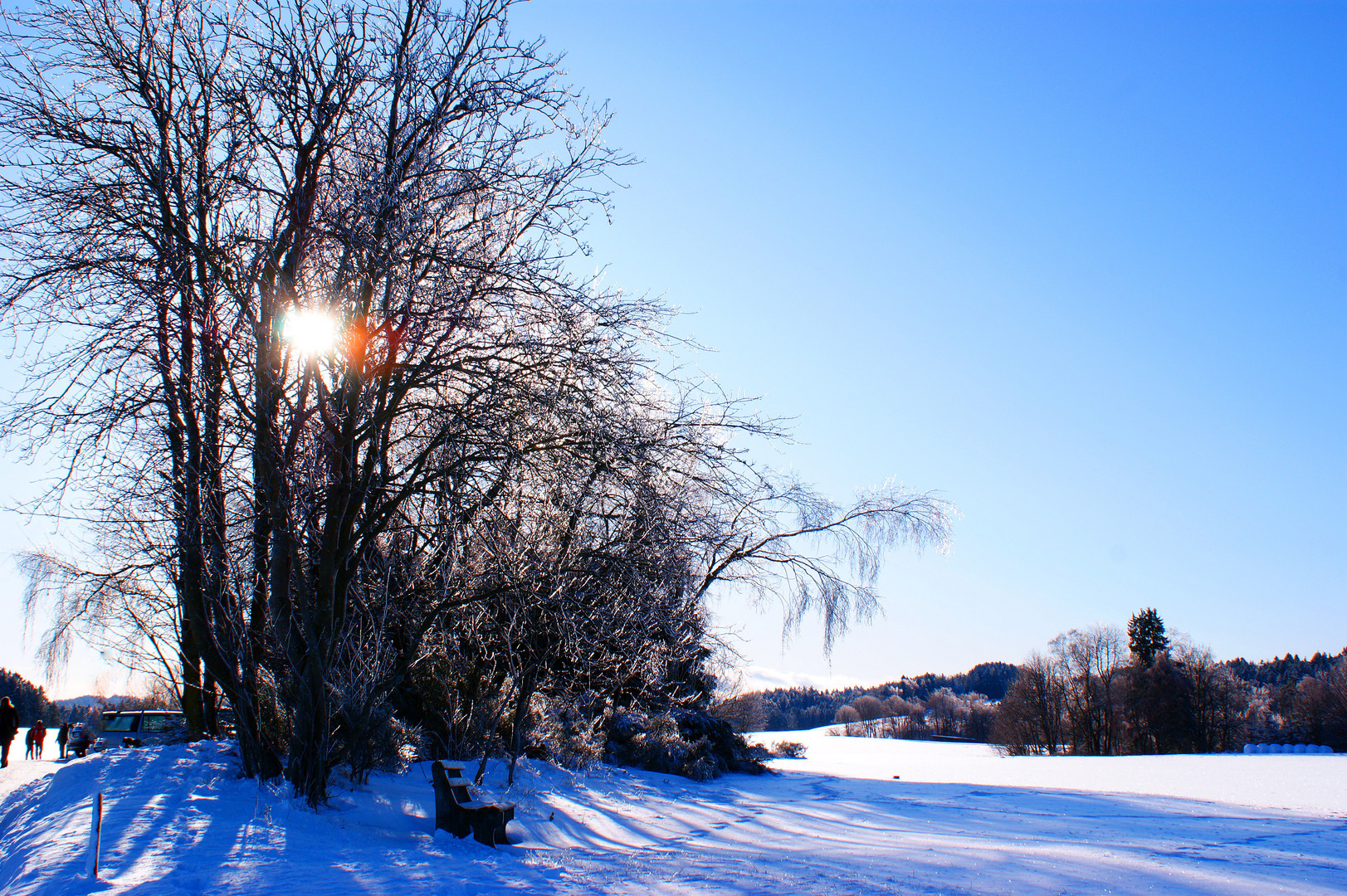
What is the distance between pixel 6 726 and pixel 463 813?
16.7 m

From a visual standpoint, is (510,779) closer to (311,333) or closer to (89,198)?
(311,333)

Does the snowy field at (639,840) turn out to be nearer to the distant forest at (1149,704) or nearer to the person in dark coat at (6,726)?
the person in dark coat at (6,726)

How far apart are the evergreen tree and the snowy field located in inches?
1722

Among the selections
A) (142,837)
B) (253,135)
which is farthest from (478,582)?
(253,135)

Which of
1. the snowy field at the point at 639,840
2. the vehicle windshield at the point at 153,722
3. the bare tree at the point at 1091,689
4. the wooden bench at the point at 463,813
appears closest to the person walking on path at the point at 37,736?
the vehicle windshield at the point at 153,722

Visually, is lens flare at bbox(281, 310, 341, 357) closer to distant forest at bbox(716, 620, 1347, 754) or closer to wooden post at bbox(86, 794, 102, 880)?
wooden post at bbox(86, 794, 102, 880)

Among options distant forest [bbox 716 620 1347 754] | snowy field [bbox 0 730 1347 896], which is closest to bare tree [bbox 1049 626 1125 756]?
distant forest [bbox 716 620 1347 754]

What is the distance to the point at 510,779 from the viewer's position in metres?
8.57

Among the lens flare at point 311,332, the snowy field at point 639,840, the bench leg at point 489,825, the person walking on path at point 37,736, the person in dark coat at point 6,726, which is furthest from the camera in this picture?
the person walking on path at point 37,736

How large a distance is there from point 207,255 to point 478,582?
14.0 ft

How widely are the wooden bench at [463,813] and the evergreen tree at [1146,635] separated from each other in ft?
175

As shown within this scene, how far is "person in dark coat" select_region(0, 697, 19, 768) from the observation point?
1634 cm

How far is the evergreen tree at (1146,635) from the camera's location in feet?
162

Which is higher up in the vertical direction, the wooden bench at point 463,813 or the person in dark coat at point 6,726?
the wooden bench at point 463,813
